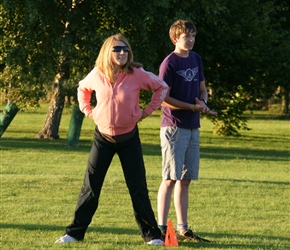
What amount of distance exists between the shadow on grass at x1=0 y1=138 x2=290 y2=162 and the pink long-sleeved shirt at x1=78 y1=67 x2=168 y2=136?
18.2 metres

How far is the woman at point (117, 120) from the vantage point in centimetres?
830

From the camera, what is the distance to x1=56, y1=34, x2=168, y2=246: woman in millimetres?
8305

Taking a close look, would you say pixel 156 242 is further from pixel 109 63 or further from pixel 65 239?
pixel 109 63

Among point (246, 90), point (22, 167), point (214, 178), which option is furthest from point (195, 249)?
point (246, 90)

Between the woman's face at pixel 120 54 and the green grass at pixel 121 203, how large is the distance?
1.74 m

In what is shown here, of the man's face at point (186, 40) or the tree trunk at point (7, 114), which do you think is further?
the tree trunk at point (7, 114)

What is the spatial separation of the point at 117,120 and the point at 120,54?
62 centimetres

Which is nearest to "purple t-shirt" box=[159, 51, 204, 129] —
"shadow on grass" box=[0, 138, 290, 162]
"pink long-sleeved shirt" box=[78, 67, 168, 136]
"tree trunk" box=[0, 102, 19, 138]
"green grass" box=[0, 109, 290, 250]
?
"pink long-sleeved shirt" box=[78, 67, 168, 136]

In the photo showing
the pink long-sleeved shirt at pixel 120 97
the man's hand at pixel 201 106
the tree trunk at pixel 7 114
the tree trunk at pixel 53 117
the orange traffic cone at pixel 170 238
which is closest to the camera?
the pink long-sleeved shirt at pixel 120 97

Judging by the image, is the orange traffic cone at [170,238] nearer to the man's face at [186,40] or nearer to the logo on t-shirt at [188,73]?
the logo on t-shirt at [188,73]

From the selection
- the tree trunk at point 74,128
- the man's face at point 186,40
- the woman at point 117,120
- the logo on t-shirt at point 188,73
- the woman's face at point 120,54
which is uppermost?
the man's face at point 186,40

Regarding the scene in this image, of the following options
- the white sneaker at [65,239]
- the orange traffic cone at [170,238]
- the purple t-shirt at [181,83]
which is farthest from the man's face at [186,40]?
the white sneaker at [65,239]

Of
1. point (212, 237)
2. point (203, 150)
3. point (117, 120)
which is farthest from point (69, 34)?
point (117, 120)

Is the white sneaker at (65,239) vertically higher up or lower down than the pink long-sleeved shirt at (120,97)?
lower down
